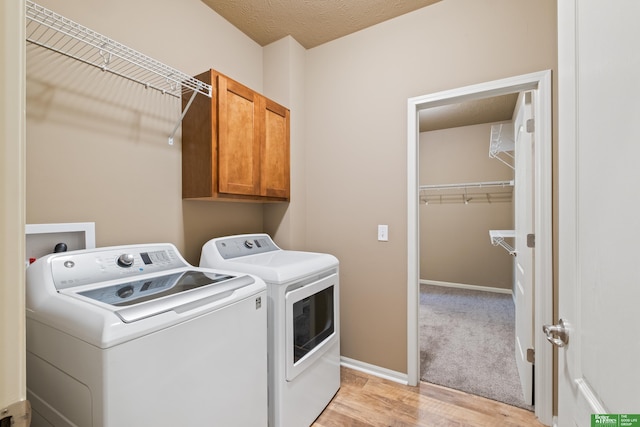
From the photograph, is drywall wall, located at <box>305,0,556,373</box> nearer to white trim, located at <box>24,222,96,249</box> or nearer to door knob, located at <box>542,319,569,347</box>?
Result: door knob, located at <box>542,319,569,347</box>

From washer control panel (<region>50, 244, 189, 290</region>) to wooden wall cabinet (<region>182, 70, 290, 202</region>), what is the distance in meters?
0.42

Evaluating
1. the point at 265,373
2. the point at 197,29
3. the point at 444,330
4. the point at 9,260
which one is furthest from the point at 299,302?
the point at 444,330

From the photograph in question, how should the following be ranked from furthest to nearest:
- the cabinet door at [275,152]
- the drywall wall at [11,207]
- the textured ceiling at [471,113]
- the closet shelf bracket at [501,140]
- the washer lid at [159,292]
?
1. the textured ceiling at [471,113]
2. the closet shelf bracket at [501,140]
3. the cabinet door at [275,152]
4. the washer lid at [159,292]
5. the drywall wall at [11,207]

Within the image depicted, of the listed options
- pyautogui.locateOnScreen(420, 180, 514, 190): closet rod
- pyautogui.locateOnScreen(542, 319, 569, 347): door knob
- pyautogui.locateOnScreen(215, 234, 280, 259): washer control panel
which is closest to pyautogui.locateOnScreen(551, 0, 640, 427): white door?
pyautogui.locateOnScreen(542, 319, 569, 347): door knob

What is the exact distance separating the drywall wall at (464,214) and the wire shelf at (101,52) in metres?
3.99

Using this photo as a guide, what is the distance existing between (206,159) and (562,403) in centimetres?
181

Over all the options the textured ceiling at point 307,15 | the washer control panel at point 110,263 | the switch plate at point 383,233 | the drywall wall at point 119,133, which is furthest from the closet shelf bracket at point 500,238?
the washer control panel at point 110,263

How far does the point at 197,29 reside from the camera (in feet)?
6.31

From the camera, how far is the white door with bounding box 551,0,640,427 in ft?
1.56

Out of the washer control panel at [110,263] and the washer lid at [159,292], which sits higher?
the washer control panel at [110,263]

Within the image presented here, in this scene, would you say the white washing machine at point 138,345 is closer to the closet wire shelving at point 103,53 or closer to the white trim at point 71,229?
the white trim at point 71,229

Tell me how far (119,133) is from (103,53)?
0.37 m

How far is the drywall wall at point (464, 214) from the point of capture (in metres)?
4.27

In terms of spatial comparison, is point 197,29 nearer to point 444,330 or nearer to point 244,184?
point 244,184
